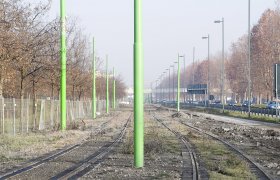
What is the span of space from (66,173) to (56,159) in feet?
11.5

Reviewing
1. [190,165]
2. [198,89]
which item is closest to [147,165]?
[190,165]

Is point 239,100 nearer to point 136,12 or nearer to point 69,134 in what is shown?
point 69,134

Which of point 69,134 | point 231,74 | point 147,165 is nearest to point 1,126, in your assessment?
point 69,134

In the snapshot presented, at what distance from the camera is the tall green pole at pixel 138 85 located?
47.4 ft

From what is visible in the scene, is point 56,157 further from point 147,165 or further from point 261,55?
point 261,55

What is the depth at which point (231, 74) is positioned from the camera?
102812 millimetres

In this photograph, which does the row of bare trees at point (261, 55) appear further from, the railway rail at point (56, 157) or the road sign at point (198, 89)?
the railway rail at point (56, 157)

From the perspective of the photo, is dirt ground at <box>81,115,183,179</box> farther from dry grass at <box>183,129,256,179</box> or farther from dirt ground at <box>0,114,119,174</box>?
dirt ground at <box>0,114,119,174</box>

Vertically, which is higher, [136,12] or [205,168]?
[136,12]

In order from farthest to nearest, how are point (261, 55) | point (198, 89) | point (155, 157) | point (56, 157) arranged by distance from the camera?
point (198, 89)
point (261, 55)
point (56, 157)
point (155, 157)

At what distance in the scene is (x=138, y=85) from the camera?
14562 mm

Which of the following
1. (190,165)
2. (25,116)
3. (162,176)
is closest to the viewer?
(162,176)

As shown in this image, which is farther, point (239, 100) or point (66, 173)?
point (239, 100)

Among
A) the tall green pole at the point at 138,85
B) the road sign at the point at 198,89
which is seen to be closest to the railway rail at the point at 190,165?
the tall green pole at the point at 138,85
